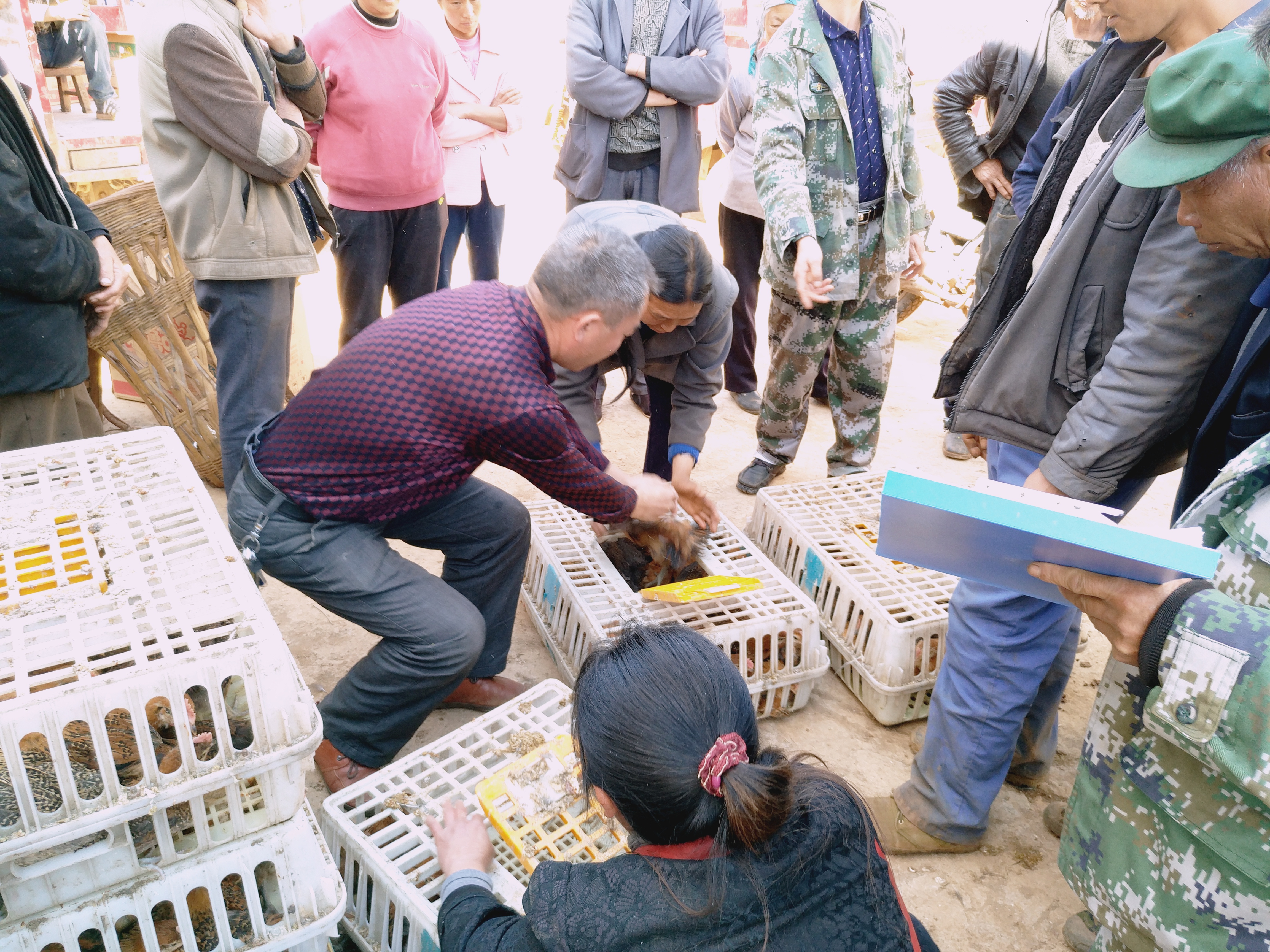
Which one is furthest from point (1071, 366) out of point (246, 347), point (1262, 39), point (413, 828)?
Result: point (246, 347)

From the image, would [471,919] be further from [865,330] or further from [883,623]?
[865,330]

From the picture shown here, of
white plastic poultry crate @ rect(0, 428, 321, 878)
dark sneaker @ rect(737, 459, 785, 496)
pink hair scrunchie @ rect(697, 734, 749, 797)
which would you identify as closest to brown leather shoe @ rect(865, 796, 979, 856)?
pink hair scrunchie @ rect(697, 734, 749, 797)

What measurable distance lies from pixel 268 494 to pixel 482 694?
0.90 meters

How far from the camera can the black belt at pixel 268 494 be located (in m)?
2.05

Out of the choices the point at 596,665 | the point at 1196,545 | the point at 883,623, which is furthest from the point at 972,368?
the point at 596,665

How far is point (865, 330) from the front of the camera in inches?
140

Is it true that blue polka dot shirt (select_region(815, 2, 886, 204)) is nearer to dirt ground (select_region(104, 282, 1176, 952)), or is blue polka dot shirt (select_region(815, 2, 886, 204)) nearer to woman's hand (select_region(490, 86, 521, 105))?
dirt ground (select_region(104, 282, 1176, 952))

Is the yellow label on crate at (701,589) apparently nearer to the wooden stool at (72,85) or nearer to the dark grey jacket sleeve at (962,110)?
the dark grey jacket sleeve at (962,110)

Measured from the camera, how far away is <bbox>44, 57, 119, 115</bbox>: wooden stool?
693 centimetres

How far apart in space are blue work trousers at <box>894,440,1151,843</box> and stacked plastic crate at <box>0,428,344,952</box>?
1436 mm

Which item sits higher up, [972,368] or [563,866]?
[972,368]

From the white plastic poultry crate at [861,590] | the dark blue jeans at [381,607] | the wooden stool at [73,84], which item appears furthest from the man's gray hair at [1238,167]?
the wooden stool at [73,84]

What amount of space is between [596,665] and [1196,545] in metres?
0.80

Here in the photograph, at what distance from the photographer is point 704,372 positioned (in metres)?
2.93
